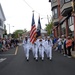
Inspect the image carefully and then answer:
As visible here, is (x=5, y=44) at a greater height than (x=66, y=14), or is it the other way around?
(x=66, y=14)

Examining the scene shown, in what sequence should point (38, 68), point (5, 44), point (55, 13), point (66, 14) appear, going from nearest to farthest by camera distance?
point (38, 68) → point (66, 14) → point (5, 44) → point (55, 13)

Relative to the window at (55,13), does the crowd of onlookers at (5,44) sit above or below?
below

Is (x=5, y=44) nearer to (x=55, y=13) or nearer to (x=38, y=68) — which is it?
(x=55, y=13)

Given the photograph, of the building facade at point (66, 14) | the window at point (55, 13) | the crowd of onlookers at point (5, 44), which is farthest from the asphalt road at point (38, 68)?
the window at point (55, 13)

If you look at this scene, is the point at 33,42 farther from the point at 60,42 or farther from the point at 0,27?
the point at 0,27

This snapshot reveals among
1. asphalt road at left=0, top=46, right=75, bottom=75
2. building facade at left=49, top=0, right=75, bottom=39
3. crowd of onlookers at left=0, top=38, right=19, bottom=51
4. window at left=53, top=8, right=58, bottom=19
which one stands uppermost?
window at left=53, top=8, right=58, bottom=19

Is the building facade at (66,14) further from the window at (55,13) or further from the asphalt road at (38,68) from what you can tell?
the asphalt road at (38,68)

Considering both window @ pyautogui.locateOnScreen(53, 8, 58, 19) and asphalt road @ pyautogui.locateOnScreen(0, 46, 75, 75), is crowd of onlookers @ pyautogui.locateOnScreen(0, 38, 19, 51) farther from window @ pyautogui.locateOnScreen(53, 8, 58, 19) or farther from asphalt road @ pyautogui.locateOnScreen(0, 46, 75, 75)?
asphalt road @ pyautogui.locateOnScreen(0, 46, 75, 75)

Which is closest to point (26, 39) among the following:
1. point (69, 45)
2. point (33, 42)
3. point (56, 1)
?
point (33, 42)

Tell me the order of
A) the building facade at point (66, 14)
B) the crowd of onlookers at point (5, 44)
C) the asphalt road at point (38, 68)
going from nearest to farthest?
the asphalt road at point (38, 68) → the building facade at point (66, 14) → the crowd of onlookers at point (5, 44)

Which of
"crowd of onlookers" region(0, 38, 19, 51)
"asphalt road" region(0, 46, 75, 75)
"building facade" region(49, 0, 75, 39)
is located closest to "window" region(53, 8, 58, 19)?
"building facade" region(49, 0, 75, 39)

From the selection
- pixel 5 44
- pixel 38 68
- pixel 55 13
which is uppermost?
pixel 55 13

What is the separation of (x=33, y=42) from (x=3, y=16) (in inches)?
2039

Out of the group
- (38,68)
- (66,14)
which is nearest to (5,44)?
(66,14)
